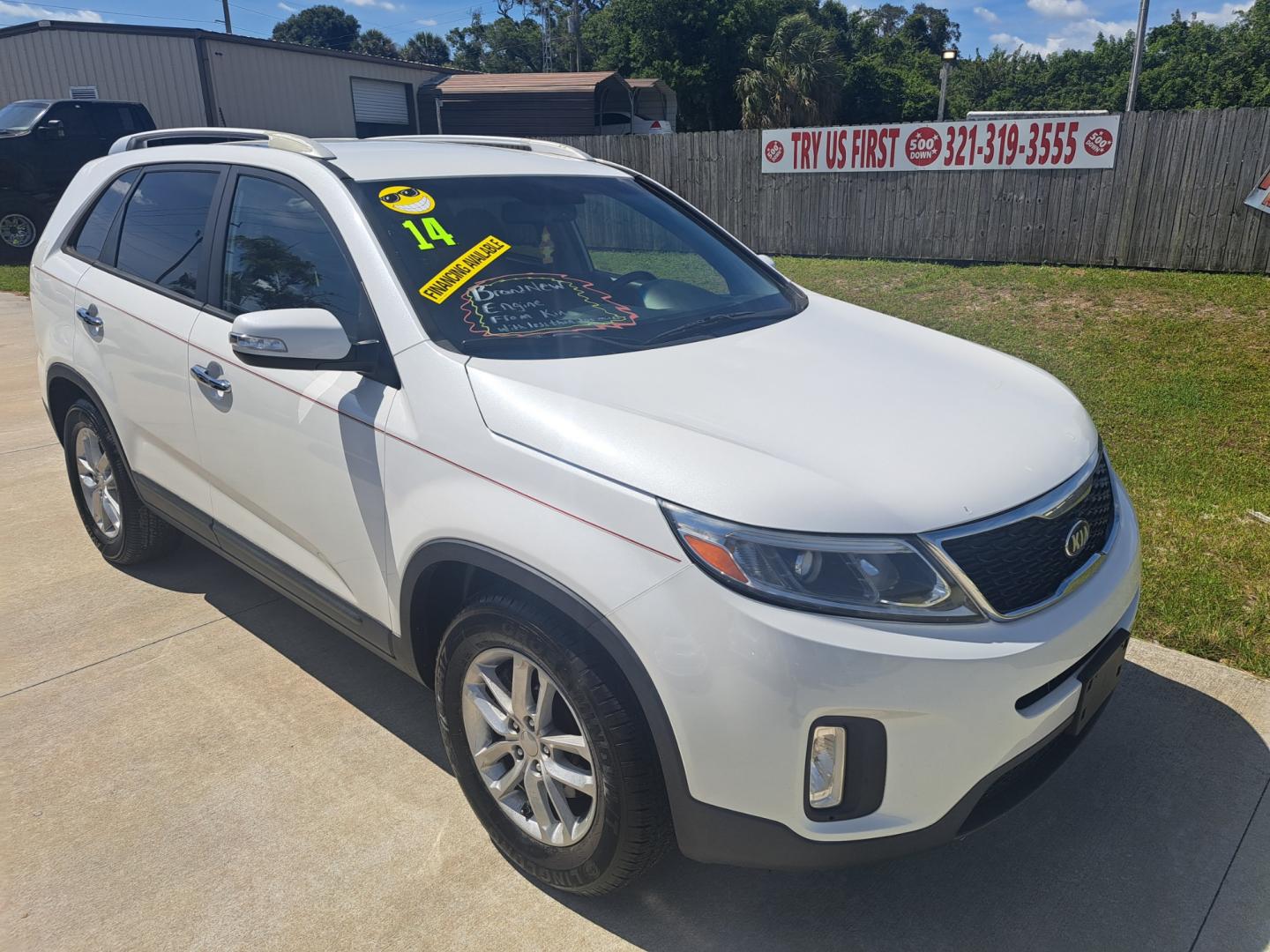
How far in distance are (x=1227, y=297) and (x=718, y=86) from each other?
44.3 metres

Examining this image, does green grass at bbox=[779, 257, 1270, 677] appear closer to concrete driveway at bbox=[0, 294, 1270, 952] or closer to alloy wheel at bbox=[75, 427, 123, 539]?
concrete driveway at bbox=[0, 294, 1270, 952]

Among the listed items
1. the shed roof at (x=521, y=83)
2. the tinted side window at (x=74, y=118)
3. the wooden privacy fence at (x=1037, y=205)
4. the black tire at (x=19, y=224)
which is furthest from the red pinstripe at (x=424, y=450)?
the shed roof at (x=521, y=83)

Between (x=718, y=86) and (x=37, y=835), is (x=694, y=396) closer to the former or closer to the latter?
(x=37, y=835)

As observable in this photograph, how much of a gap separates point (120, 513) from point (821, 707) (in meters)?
3.56

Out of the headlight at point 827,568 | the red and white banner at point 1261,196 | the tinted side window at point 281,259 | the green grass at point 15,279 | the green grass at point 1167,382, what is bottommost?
the green grass at point 15,279

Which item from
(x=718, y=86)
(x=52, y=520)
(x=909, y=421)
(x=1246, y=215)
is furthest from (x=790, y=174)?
(x=718, y=86)

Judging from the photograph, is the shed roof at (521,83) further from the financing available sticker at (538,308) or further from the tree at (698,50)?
the financing available sticker at (538,308)

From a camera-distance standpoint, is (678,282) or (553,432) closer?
(553,432)

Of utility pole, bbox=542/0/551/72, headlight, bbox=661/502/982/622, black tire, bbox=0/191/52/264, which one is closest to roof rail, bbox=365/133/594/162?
headlight, bbox=661/502/982/622

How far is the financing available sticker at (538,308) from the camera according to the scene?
2768mm

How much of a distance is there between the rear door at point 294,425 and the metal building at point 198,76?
2483 centimetres

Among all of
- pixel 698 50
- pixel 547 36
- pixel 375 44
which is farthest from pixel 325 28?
pixel 698 50

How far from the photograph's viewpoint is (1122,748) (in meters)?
3.12

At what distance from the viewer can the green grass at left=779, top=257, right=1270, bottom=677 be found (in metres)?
3.99
